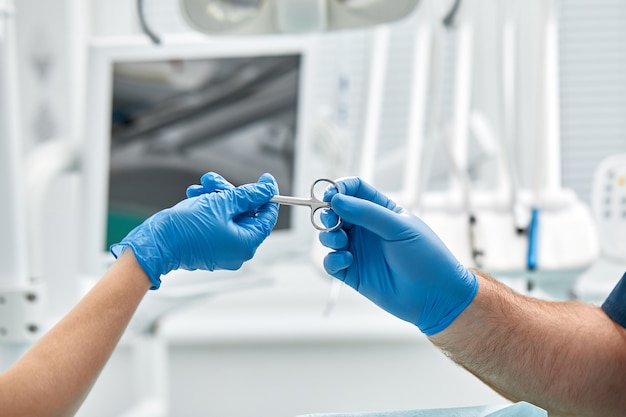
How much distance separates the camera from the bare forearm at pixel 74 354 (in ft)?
3.20

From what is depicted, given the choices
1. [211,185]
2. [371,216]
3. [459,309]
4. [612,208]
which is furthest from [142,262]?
[612,208]

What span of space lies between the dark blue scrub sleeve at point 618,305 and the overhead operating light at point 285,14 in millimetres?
596

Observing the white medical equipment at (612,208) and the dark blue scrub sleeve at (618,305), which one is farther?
the white medical equipment at (612,208)

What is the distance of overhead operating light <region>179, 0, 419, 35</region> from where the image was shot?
1.49 m

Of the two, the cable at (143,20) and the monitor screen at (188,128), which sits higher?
the cable at (143,20)

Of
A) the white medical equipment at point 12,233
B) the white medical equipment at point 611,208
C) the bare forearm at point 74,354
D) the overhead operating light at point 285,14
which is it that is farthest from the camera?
the white medical equipment at point 611,208

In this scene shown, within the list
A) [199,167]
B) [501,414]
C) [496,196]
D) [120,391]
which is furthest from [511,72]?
[120,391]

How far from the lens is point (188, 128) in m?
2.02

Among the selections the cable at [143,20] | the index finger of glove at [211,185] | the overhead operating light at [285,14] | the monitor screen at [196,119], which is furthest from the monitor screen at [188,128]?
the index finger of glove at [211,185]

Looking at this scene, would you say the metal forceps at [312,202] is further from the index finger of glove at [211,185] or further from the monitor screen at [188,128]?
the monitor screen at [188,128]

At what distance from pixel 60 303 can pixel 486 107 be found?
1417 millimetres

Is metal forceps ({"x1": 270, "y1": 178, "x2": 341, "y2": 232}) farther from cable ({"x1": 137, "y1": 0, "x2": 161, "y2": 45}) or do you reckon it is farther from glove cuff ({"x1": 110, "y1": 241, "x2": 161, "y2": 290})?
cable ({"x1": 137, "y1": 0, "x2": 161, "y2": 45})

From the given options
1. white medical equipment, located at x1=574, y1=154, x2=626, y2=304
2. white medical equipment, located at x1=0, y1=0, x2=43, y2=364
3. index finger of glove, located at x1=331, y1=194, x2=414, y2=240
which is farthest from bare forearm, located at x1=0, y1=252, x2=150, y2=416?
white medical equipment, located at x1=574, y1=154, x2=626, y2=304

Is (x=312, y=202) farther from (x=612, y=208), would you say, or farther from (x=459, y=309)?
(x=612, y=208)
